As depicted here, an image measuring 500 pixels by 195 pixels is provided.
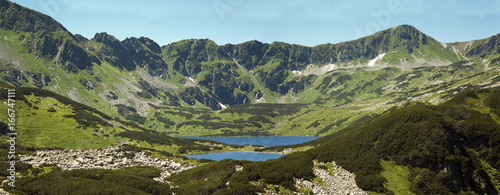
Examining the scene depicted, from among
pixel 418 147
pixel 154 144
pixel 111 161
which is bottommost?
→ pixel 154 144

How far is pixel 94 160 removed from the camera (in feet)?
287

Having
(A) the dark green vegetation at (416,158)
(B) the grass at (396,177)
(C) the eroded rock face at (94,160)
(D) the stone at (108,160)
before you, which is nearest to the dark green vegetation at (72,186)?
(A) the dark green vegetation at (416,158)

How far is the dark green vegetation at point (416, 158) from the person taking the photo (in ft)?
173

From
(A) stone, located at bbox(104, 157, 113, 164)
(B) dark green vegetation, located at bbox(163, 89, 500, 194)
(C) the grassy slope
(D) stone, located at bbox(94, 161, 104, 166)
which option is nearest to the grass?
(B) dark green vegetation, located at bbox(163, 89, 500, 194)

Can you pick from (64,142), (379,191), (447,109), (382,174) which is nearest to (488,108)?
(447,109)

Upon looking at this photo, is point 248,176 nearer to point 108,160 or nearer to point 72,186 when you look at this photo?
point 72,186

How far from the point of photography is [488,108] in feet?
239

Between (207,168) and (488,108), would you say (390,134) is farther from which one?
(207,168)

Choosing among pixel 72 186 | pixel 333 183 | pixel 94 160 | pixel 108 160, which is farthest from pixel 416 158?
pixel 108 160

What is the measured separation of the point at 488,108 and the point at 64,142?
177 meters

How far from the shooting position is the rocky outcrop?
187 ft

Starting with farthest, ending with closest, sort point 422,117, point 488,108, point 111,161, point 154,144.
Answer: point 154,144
point 111,161
point 488,108
point 422,117

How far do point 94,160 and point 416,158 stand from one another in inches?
3713

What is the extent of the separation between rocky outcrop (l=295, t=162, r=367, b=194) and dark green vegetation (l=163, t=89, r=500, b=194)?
164 centimetres
